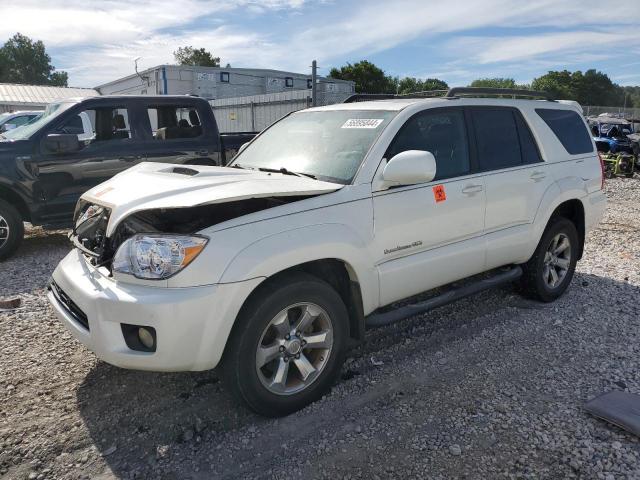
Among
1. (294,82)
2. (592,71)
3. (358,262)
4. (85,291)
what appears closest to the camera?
(85,291)

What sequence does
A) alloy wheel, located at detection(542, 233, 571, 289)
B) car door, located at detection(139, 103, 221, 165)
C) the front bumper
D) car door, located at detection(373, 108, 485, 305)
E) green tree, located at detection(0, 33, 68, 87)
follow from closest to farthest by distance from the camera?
1. the front bumper
2. car door, located at detection(373, 108, 485, 305)
3. alloy wheel, located at detection(542, 233, 571, 289)
4. car door, located at detection(139, 103, 221, 165)
5. green tree, located at detection(0, 33, 68, 87)

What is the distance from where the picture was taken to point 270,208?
2746 millimetres

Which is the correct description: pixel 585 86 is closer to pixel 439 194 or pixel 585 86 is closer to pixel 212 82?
pixel 212 82

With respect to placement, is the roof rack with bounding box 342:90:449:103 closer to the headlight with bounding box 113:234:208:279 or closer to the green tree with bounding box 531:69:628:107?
the headlight with bounding box 113:234:208:279

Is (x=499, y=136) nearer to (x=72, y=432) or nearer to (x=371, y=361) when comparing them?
(x=371, y=361)

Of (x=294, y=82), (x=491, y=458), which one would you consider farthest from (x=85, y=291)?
(x=294, y=82)

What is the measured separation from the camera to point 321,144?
3604mm

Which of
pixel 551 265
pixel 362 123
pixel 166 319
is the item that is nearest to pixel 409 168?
pixel 362 123

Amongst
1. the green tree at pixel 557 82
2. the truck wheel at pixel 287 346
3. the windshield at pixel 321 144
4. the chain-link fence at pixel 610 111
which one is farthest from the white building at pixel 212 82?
the green tree at pixel 557 82

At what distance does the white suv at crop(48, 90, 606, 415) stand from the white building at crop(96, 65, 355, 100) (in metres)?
21.3

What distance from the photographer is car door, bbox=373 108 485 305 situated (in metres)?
3.23

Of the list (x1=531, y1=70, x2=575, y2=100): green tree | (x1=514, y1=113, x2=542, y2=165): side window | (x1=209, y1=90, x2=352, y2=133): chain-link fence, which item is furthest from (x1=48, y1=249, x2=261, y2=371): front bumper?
(x1=531, y1=70, x2=575, y2=100): green tree

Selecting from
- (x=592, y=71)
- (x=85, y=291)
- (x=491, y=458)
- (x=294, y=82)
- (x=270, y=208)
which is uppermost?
(x=592, y=71)

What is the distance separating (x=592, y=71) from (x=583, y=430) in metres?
104
